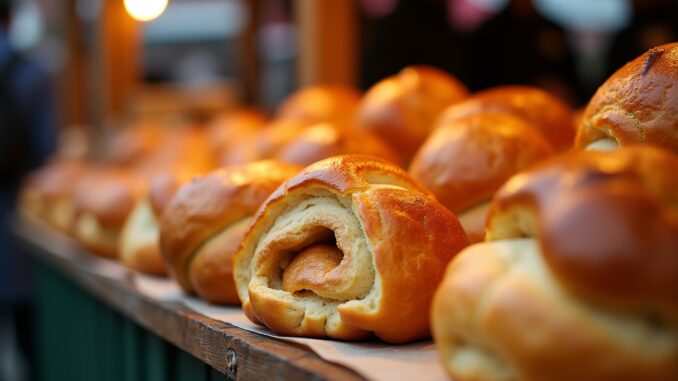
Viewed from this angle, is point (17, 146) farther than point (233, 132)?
Yes

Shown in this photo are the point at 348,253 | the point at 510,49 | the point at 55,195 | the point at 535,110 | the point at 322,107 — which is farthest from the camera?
the point at 510,49

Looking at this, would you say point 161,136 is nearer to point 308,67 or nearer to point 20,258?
point 308,67

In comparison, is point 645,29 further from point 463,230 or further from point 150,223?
point 463,230

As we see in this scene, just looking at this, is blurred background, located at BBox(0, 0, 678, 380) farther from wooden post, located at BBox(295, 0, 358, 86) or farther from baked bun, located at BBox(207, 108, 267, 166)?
baked bun, located at BBox(207, 108, 267, 166)

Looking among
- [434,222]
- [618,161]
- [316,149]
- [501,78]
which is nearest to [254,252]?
[434,222]

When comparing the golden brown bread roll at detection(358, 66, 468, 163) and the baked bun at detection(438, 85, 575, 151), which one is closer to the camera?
the baked bun at detection(438, 85, 575, 151)

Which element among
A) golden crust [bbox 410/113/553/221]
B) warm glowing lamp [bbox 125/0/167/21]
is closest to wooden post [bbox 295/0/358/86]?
warm glowing lamp [bbox 125/0/167/21]

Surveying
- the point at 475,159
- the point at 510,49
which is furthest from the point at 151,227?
the point at 510,49
